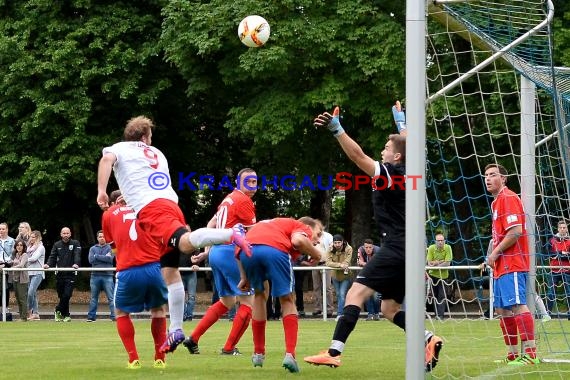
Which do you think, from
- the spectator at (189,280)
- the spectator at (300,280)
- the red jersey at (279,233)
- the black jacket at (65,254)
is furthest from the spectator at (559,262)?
the black jacket at (65,254)

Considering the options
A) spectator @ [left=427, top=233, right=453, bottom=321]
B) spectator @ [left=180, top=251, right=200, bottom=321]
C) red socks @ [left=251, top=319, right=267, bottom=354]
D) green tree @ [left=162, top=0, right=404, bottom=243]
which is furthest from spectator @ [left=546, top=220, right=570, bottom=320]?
green tree @ [left=162, top=0, right=404, bottom=243]

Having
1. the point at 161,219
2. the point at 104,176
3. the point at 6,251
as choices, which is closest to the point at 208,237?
the point at 161,219

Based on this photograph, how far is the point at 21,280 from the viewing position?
22.4 m

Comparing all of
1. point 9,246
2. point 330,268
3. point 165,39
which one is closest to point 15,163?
point 165,39

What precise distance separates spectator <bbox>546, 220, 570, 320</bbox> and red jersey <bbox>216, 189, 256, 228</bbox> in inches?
184

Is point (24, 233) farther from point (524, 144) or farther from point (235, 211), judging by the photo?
point (524, 144)

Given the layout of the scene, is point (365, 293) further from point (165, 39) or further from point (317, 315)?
point (165, 39)

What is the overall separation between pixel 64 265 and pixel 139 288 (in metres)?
13.1

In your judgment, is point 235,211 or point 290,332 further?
point 235,211

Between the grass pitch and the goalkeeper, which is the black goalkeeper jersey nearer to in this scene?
the goalkeeper

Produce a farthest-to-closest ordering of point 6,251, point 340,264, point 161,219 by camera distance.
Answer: point 6,251, point 340,264, point 161,219

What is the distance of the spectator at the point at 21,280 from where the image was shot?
22.4 m

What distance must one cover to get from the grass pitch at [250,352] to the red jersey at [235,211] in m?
1.49

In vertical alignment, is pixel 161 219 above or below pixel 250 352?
above
